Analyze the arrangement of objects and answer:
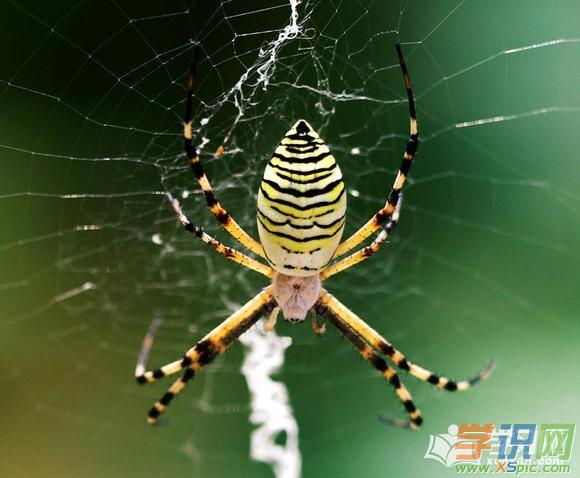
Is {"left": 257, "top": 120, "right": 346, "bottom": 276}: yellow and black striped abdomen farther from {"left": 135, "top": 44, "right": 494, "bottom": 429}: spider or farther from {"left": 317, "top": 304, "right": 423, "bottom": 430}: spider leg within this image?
{"left": 317, "top": 304, "right": 423, "bottom": 430}: spider leg

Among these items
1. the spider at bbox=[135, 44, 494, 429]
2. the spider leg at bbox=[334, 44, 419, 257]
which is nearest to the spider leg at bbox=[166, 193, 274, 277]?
the spider at bbox=[135, 44, 494, 429]

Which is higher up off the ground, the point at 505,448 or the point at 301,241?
the point at 301,241

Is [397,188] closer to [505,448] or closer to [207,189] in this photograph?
[207,189]

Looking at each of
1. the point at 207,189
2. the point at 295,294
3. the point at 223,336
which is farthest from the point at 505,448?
the point at 207,189

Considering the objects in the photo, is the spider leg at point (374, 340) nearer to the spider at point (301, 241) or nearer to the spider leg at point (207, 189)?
the spider at point (301, 241)

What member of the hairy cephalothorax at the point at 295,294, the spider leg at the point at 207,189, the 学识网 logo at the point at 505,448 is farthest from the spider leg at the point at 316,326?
the 学识网 logo at the point at 505,448

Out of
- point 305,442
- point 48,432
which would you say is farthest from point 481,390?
point 48,432
